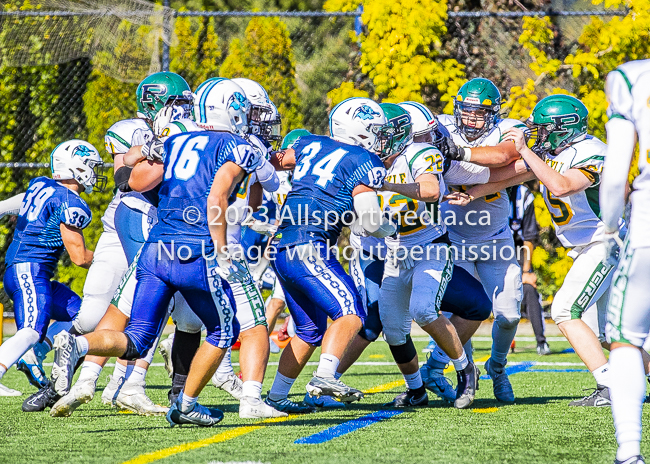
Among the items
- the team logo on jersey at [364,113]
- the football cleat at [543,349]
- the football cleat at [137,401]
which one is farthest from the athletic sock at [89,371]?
the football cleat at [543,349]

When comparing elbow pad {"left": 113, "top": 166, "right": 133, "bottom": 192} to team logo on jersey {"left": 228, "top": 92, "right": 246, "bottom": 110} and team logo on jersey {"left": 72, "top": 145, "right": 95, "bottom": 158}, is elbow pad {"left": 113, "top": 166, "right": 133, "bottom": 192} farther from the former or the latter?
team logo on jersey {"left": 228, "top": 92, "right": 246, "bottom": 110}

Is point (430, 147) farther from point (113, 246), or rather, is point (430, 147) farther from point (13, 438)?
point (13, 438)

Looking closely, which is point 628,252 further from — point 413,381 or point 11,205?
point 11,205

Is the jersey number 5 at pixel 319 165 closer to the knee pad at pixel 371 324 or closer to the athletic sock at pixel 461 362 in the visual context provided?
the knee pad at pixel 371 324

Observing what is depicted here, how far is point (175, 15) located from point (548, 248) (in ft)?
16.0

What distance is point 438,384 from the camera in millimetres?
5492

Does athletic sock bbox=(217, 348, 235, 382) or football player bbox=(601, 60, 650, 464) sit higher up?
football player bbox=(601, 60, 650, 464)

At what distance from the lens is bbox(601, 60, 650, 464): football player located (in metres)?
3.16

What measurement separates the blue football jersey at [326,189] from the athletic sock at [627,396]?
176 centimetres

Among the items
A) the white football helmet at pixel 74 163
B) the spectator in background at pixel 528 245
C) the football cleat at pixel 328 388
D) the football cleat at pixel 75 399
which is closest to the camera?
the football cleat at pixel 75 399

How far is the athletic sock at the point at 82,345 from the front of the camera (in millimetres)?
4102

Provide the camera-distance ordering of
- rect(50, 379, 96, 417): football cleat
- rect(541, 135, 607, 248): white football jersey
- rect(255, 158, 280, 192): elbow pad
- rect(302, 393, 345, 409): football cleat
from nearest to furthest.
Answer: rect(50, 379, 96, 417): football cleat → rect(255, 158, 280, 192): elbow pad → rect(541, 135, 607, 248): white football jersey → rect(302, 393, 345, 409): football cleat

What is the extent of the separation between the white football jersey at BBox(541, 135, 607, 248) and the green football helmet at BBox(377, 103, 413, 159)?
841mm

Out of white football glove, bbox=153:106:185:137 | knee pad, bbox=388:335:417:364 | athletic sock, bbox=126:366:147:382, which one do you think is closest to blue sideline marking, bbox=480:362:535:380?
knee pad, bbox=388:335:417:364
